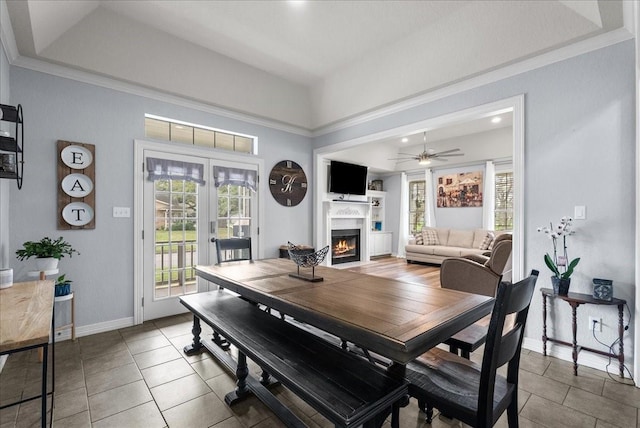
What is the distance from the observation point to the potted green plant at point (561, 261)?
2.52 m

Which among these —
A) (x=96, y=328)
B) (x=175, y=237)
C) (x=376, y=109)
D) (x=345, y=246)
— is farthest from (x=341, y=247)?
(x=96, y=328)

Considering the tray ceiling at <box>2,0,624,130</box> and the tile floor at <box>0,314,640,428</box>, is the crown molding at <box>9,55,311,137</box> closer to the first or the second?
the tray ceiling at <box>2,0,624,130</box>

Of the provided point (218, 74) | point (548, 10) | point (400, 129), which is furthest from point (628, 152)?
point (218, 74)

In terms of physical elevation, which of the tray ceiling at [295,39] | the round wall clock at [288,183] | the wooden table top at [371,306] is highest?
the tray ceiling at [295,39]

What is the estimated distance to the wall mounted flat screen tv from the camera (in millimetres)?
6734

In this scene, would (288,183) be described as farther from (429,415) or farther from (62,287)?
(429,415)

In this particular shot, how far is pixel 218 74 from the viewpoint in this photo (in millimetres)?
3820

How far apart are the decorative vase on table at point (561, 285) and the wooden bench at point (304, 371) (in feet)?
6.65

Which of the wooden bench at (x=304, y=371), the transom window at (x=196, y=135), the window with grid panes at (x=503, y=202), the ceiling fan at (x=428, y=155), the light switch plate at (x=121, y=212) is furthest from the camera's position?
the window with grid panes at (x=503, y=202)

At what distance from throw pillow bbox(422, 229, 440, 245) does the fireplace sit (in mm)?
1746

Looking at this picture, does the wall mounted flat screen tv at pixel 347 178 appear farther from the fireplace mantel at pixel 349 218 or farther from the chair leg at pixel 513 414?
the chair leg at pixel 513 414

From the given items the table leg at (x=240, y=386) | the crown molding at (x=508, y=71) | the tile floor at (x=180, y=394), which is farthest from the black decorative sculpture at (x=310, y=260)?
the crown molding at (x=508, y=71)

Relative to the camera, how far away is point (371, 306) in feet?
4.94

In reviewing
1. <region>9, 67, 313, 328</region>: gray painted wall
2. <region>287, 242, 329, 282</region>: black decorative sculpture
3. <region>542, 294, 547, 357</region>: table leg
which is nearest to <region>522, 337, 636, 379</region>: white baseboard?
<region>542, 294, 547, 357</region>: table leg
